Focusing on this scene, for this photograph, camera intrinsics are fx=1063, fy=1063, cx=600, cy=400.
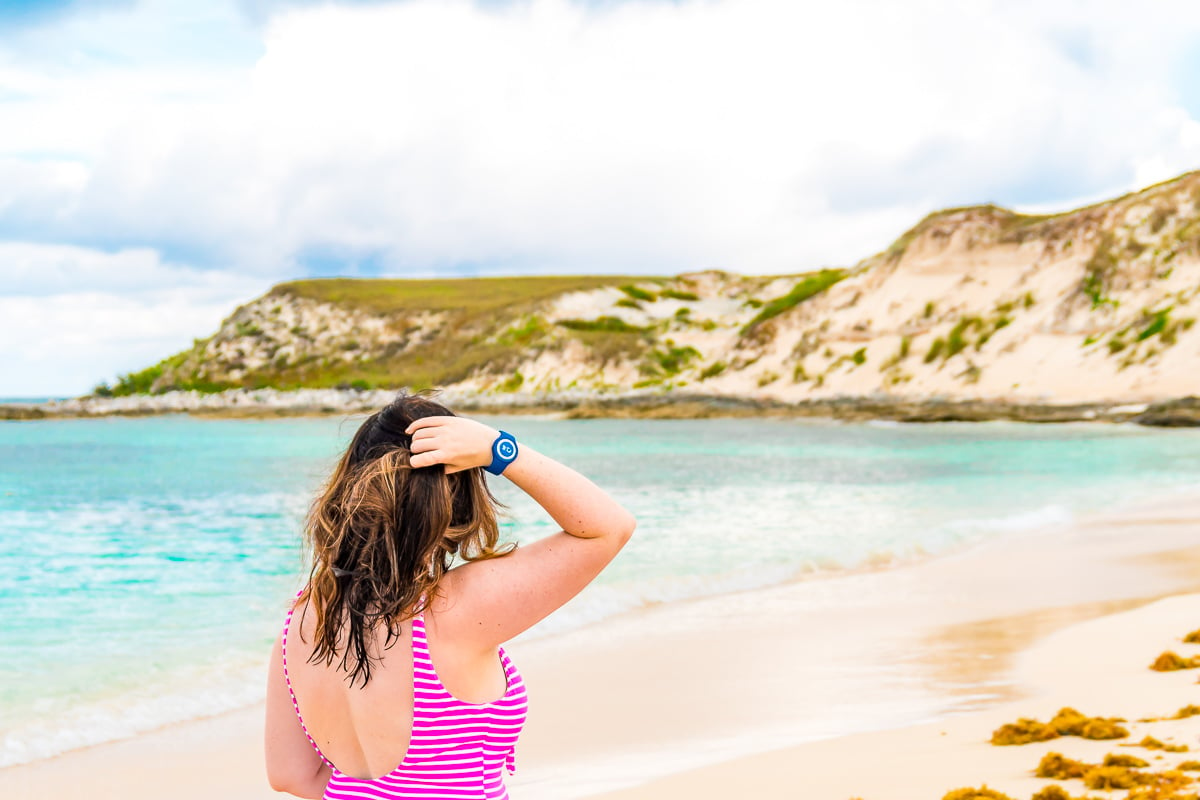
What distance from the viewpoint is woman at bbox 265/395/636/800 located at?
5.67ft

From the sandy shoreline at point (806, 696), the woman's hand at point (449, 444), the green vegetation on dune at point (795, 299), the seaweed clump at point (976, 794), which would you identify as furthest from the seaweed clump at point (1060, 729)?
the green vegetation on dune at point (795, 299)

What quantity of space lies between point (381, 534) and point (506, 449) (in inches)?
9.9

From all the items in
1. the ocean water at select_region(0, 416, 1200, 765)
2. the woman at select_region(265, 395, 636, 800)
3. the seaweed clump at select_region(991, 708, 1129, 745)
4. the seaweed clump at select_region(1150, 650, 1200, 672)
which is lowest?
the ocean water at select_region(0, 416, 1200, 765)

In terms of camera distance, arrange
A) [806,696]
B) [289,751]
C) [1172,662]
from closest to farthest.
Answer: [289,751]
[1172,662]
[806,696]

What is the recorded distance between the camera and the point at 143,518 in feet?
55.6

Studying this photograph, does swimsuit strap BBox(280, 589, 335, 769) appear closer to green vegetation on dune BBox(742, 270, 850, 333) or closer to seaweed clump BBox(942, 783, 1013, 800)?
seaweed clump BBox(942, 783, 1013, 800)

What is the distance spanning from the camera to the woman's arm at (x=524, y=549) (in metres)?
1.72

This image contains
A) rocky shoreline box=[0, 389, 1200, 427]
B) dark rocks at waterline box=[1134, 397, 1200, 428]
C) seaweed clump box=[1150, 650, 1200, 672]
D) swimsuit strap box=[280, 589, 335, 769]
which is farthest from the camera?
rocky shoreline box=[0, 389, 1200, 427]

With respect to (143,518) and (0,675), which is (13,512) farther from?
(0,675)

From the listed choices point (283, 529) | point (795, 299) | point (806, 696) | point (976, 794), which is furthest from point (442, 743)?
point (795, 299)

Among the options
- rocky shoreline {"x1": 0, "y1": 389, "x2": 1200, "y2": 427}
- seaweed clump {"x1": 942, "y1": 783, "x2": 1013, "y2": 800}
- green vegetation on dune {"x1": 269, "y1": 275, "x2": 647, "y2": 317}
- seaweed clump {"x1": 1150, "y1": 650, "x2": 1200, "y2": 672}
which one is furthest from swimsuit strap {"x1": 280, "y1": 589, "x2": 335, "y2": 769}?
green vegetation on dune {"x1": 269, "y1": 275, "x2": 647, "y2": 317}

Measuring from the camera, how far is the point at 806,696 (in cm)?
602

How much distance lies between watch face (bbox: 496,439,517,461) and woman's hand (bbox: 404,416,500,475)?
0.03 m

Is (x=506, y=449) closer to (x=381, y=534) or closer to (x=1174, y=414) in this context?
(x=381, y=534)
